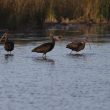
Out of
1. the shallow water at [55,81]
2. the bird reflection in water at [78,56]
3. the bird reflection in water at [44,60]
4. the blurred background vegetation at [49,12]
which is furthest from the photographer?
the blurred background vegetation at [49,12]

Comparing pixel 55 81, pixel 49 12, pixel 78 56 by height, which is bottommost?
pixel 49 12

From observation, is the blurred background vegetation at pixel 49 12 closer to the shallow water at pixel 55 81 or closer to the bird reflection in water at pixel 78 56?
the shallow water at pixel 55 81

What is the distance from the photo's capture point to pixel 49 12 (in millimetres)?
46375

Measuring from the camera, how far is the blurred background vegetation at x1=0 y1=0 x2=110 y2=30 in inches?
1464

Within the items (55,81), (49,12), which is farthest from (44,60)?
(49,12)

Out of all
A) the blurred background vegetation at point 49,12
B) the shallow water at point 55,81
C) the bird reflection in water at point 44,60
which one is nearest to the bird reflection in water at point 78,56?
the shallow water at point 55,81

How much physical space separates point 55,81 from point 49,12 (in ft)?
108

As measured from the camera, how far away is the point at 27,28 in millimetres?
38094

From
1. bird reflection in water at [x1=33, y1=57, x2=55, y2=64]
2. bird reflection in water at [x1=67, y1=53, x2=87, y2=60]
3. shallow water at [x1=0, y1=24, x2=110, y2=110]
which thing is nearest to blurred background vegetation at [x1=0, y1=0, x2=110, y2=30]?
shallow water at [x1=0, y1=24, x2=110, y2=110]

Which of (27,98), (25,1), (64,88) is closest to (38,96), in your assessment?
(27,98)

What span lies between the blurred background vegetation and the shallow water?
655 inches

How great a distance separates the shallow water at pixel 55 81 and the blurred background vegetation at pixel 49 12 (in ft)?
54.6

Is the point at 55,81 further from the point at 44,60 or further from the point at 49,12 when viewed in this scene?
the point at 49,12

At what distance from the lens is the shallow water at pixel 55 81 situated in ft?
36.0
